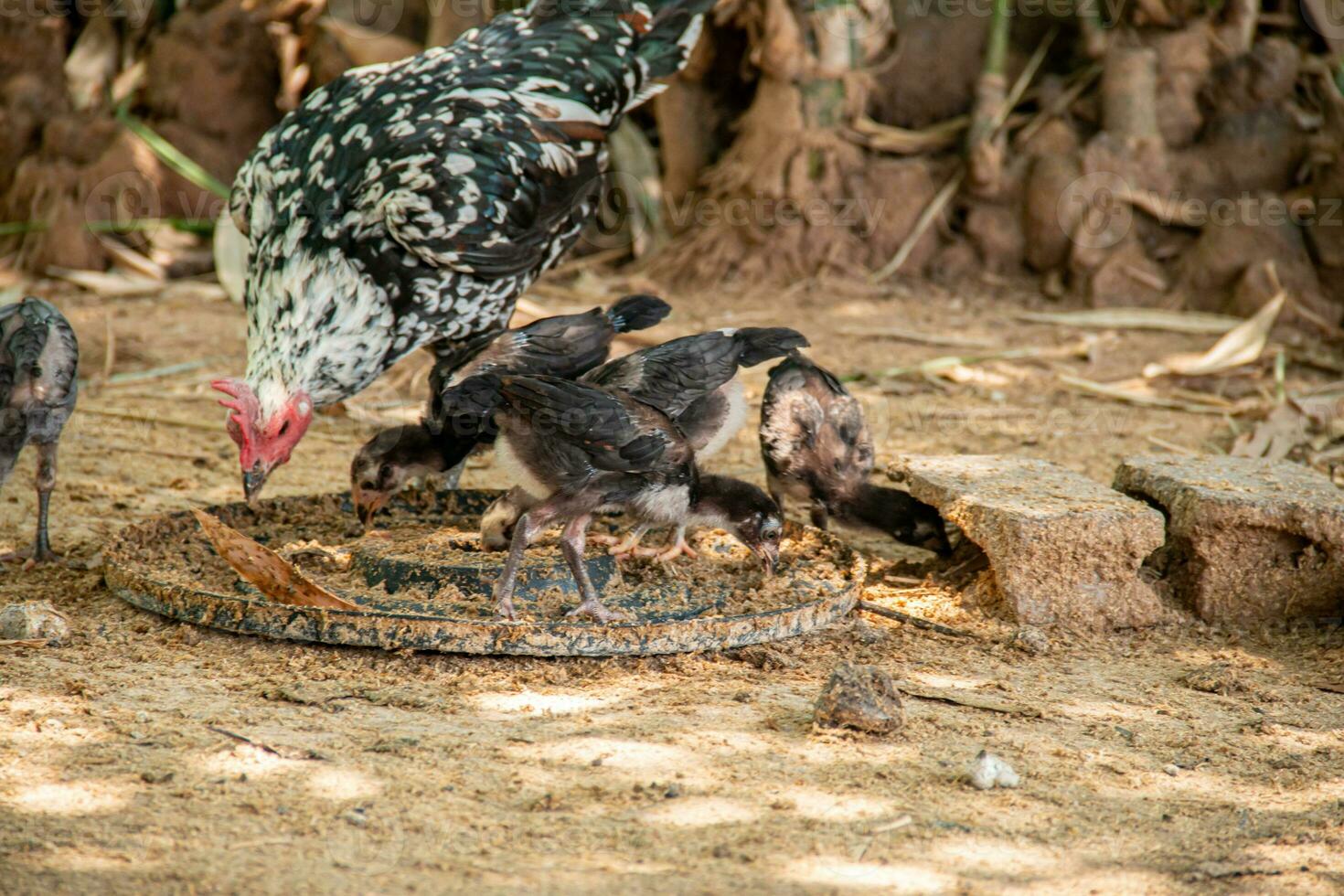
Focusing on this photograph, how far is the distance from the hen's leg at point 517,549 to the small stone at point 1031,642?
160 centimetres

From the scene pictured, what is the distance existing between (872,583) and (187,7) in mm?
8425

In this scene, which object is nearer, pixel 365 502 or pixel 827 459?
pixel 365 502

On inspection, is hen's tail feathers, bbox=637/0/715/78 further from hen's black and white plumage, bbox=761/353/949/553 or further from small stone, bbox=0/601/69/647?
small stone, bbox=0/601/69/647

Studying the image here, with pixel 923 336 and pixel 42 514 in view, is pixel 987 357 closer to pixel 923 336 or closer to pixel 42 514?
pixel 923 336

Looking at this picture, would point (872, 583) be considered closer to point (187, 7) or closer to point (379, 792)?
point (379, 792)

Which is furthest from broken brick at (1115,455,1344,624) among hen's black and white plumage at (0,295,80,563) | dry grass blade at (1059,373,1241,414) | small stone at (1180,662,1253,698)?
hen's black and white plumage at (0,295,80,563)

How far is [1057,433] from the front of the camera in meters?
7.08

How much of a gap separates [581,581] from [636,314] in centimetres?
159

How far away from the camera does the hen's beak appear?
4680mm

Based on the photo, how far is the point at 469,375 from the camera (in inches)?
195

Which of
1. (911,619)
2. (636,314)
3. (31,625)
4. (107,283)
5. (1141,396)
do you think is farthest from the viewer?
(107,283)

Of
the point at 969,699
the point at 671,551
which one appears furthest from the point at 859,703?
the point at 671,551

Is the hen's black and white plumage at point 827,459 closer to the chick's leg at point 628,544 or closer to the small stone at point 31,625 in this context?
the chick's leg at point 628,544

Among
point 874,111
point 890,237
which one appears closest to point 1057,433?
point 890,237
